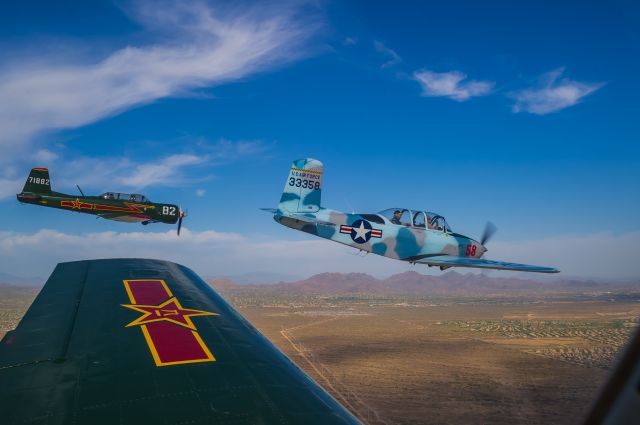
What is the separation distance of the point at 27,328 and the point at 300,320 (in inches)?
3578

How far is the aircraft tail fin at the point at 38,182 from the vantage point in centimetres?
2955

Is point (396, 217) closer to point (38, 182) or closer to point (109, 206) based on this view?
point (109, 206)

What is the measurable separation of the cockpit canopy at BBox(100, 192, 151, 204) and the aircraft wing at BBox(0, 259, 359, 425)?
25.0 m

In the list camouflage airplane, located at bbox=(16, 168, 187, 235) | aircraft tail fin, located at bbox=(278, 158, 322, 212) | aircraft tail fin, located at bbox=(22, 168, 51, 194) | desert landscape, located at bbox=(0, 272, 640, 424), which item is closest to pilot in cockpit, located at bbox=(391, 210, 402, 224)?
aircraft tail fin, located at bbox=(278, 158, 322, 212)

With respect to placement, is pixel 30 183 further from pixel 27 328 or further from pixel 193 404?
pixel 193 404

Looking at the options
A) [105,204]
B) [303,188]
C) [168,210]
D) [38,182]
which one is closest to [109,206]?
[105,204]

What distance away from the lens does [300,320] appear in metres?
93.7

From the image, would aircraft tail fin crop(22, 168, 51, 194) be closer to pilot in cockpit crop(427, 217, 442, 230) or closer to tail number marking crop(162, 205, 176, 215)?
tail number marking crop(162, 205, 176, 215)

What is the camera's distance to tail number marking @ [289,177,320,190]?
67.5 ft

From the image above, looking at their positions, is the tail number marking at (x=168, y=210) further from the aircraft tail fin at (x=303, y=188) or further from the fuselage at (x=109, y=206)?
the aircraft tail fin at (x=303, y=188)

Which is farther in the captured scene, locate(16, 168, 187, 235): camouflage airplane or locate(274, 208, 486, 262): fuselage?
locate(16, 168, 187, 235): camouflage airplane

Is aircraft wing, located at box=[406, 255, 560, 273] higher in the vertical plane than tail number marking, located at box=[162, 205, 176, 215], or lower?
lower

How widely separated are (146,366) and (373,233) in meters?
16.0

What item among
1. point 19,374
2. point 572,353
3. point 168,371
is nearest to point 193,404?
point 168,371
